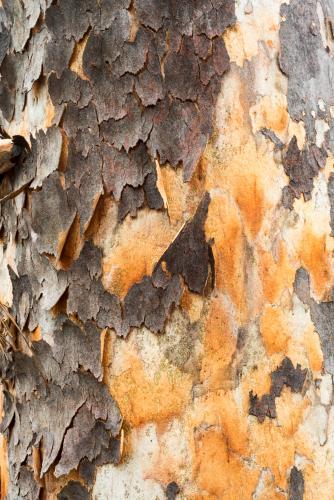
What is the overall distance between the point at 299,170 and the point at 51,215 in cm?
39

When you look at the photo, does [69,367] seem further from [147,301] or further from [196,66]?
[196,66]

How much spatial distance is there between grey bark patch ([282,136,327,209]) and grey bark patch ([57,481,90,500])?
51 centimetres

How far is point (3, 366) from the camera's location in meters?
1.19

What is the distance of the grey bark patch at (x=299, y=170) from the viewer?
43.5 inches

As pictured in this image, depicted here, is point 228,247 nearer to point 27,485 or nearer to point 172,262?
point 172,262

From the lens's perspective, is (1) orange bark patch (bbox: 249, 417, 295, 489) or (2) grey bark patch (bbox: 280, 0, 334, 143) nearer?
(1) orange bark patch (bbox: 249, 417, 295, 489)

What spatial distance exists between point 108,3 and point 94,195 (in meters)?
0.29

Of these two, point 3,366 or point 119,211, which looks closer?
point 119,211

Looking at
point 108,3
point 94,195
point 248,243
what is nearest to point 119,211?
point 94,195

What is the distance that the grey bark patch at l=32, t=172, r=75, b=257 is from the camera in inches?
42.8

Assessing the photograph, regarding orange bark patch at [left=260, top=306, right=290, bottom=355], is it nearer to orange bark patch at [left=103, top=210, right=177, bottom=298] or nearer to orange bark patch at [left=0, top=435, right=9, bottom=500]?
orange bark patch at [left=103, top=210, right=177, bottom=298]

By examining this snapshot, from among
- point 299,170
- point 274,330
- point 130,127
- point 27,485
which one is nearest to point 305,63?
point 299,170

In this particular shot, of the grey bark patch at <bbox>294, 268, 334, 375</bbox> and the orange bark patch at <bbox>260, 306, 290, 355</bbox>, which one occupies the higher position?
the grey bark patch at <bbox>294, 268, 334, 375</bbox>

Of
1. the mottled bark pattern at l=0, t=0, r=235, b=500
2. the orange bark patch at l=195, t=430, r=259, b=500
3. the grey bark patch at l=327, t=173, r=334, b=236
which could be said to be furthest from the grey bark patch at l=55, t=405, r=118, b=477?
the grey bark patch at l=327, t=173, r=334, b=236
